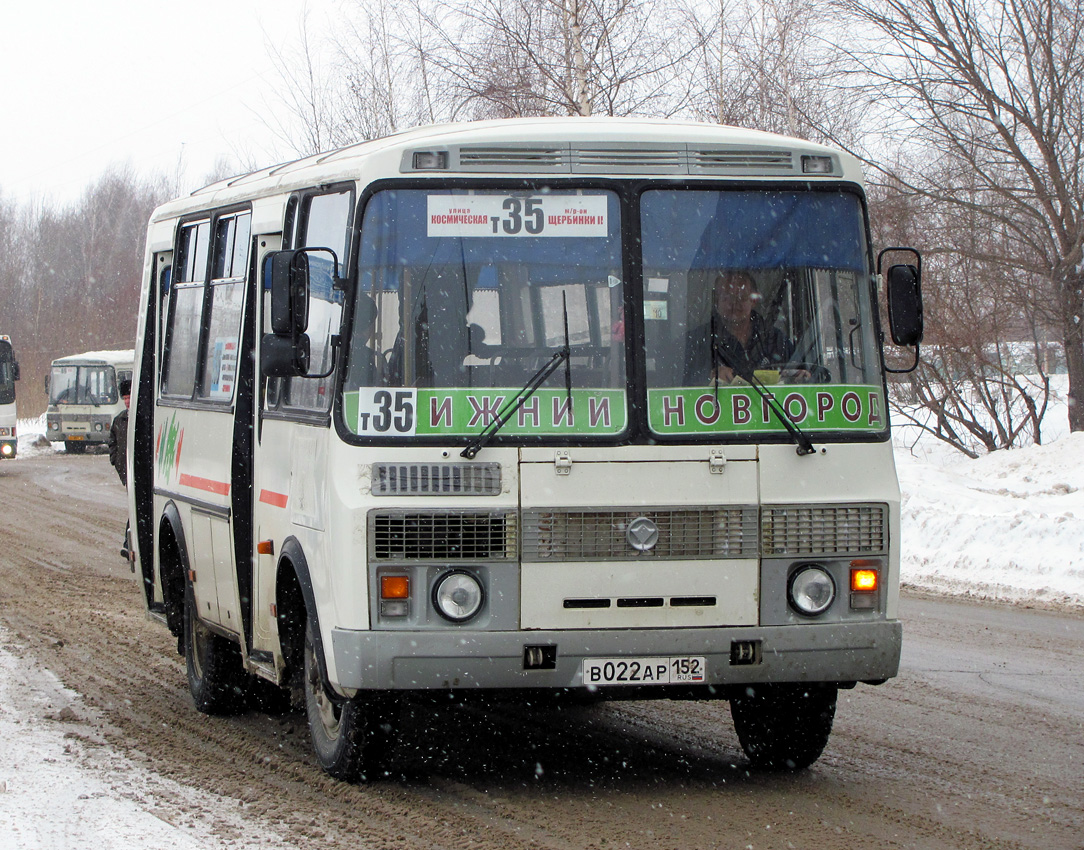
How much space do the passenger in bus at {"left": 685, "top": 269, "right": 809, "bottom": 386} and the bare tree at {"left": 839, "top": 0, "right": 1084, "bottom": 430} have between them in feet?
59.8

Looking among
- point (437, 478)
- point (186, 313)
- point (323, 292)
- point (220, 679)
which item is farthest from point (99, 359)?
point (437, 478)

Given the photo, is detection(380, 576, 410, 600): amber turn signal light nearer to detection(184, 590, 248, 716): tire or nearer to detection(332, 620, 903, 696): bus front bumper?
detection(332, 620, 903, 696): bus front bumper

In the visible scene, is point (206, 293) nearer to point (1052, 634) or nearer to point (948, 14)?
point (1052, 634)

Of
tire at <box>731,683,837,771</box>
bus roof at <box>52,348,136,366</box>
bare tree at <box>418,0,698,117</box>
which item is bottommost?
tire at <box>731,683,837,771</box>

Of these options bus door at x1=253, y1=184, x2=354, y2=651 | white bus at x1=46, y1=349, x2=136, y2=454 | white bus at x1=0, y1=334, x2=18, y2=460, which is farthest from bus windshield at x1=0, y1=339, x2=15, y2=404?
bus door at x1=253, y1=184, x2=354, y2=651

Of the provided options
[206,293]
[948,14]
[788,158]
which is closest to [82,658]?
[206,293]

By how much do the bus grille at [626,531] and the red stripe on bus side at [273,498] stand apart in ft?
4.50

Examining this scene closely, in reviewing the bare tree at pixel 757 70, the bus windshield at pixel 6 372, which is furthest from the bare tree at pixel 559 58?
the bus windshield at pixel 6 372

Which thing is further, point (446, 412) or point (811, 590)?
point (811, 590)

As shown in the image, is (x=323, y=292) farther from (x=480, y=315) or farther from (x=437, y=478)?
(x=437, y=478)

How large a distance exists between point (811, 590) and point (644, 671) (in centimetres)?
73

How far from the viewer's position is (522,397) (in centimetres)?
A: 584

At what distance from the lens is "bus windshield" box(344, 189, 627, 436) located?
19.2ft

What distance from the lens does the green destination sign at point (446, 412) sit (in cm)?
Answer: 581
